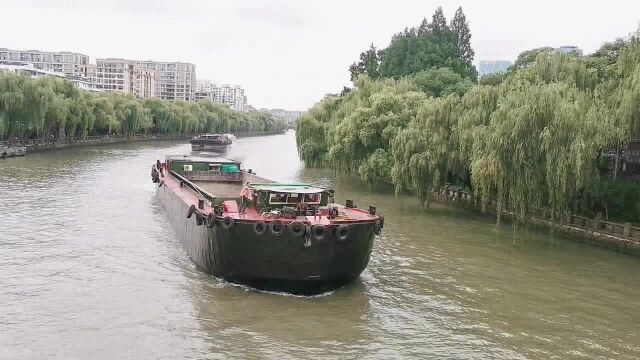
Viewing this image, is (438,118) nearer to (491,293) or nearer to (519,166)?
(519,166)

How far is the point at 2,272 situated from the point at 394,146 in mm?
21180

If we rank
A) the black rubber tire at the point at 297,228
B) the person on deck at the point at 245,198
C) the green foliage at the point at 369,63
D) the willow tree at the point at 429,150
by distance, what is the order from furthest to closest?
the green foliage at the point at 369,63 < the willow tree at the point at 429,150 < the person on deck at the point at 245,198 < the black rubber tire at the point at 297,228

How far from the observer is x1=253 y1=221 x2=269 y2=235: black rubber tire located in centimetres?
1694

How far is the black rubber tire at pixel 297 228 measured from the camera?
16.8 m

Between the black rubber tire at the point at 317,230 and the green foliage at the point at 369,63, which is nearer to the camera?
the black rubber tire at the point at 317,230

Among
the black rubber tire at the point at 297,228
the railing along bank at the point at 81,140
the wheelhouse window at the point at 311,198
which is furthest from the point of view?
Answer: the railing along bank at the point at 81,140

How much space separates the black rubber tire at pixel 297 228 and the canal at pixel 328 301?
203cm

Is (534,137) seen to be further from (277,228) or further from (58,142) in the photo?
(58,142)

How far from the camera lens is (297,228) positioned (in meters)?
16.9

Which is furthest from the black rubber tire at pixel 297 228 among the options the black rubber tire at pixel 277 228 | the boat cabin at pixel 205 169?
the boat cabin at pixel 205 169

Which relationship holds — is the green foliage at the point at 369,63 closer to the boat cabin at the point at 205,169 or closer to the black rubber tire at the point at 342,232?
the boat cabin at the point at 205,169

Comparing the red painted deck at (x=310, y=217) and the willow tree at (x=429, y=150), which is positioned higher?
the willow tree at (x=429, y=150)

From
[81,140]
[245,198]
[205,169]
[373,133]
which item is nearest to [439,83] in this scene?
[373,133]

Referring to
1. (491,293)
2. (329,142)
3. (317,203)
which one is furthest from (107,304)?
(329,142)
